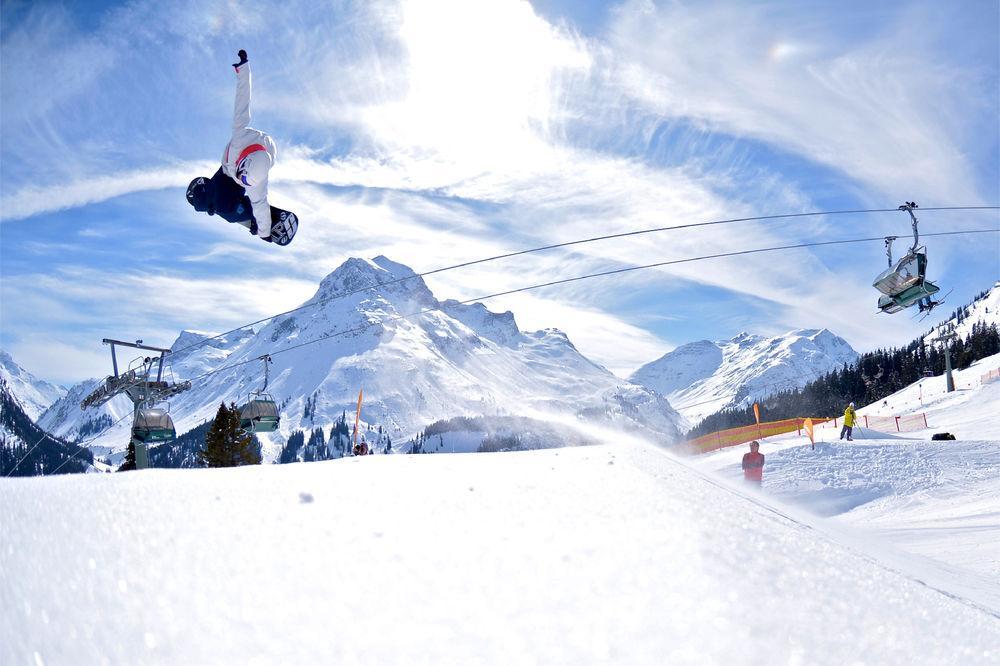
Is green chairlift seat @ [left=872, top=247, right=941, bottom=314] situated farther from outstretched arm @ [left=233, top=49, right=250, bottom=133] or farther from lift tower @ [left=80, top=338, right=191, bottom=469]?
lift tower @ [left=80, top=338, right=191, bottom=469]

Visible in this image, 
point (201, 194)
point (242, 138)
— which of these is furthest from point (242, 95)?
point (201, 194)

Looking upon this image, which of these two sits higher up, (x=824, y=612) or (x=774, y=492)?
(x=824, y=612)

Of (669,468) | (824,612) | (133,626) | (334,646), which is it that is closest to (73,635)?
(133,626)

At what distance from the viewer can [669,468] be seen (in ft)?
15.8

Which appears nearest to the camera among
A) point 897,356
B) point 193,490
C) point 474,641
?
point 474,641

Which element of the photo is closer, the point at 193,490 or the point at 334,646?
the point at 334,646

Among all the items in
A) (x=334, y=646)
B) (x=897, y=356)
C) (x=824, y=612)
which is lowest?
(x=824, y=612)

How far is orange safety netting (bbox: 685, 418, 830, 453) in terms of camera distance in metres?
28.7

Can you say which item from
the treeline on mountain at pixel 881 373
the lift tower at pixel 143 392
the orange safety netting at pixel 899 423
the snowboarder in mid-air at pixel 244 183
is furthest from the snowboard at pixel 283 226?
the treeline on mountain at pixel 881 373

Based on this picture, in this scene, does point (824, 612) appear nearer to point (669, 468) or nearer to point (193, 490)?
point (669, 468)

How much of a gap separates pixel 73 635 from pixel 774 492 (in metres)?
17.1

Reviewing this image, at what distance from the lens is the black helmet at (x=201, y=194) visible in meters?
6.82

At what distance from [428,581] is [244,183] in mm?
5696

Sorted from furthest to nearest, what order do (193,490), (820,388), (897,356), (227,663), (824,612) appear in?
(820,388) → (897,356) → (193,490) → (824,612) → (227,663)
